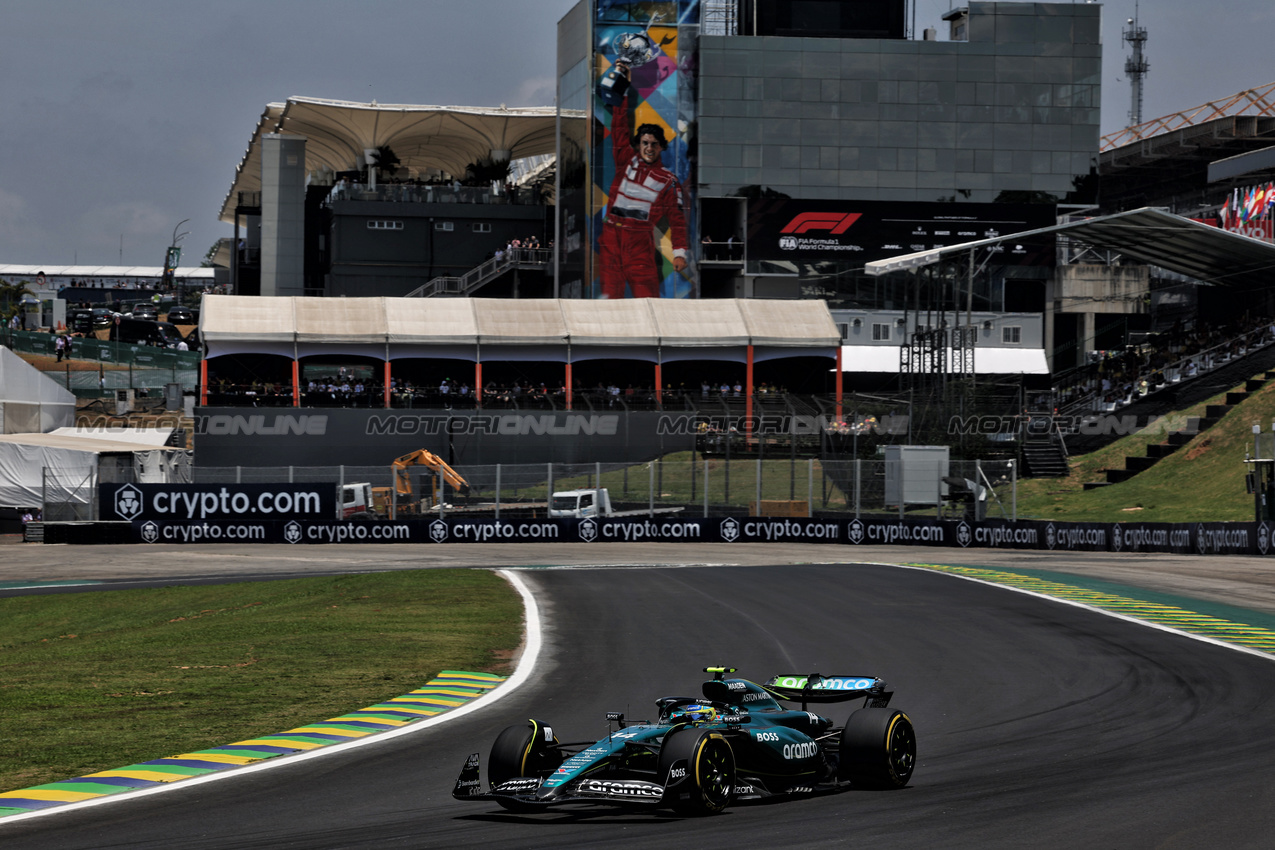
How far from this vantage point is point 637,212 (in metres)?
82.1

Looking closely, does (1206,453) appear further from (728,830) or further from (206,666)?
(728,830)

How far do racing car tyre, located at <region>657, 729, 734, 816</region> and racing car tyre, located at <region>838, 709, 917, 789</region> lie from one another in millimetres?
1323

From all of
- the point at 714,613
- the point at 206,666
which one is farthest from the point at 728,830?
the point at 714,613

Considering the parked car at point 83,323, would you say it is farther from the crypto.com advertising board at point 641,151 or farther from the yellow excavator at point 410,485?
the yellow excavator at point 410,485

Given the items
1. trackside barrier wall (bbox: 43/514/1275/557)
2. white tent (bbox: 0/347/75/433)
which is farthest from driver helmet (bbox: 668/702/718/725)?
white tent (bbox: 0/347/75/433)

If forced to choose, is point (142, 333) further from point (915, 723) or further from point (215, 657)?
point (915, 723)

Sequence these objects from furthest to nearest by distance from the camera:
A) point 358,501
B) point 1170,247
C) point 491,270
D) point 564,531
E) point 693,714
→ point 491,270, point 1170,247, point 358,501, point 564,531, point 693,714

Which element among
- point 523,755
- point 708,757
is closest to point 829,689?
point 708,757

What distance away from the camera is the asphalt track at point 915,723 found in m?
9.34

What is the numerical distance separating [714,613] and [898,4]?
75114mm

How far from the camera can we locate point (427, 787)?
10961mm

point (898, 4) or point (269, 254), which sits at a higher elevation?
point (898, 4)

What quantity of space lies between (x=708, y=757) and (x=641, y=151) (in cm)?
7484
